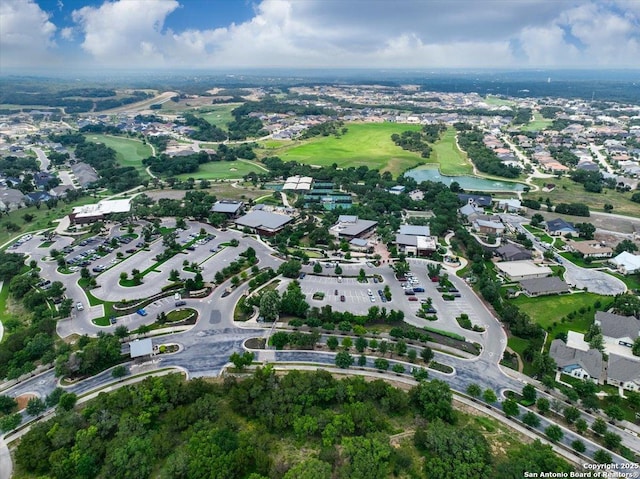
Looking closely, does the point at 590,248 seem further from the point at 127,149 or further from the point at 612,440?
the point at 127,149

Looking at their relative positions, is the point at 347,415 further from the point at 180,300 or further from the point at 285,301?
the point at 180,300

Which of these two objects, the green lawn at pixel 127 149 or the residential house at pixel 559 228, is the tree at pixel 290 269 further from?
the green lawn at pixel 127 149

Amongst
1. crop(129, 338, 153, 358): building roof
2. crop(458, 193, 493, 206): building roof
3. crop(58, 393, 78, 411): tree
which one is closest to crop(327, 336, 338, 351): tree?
crop(129, 338, 153, 358): building roof

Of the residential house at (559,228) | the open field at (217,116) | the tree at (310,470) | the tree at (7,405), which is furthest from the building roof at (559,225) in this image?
the open field at (217,116)

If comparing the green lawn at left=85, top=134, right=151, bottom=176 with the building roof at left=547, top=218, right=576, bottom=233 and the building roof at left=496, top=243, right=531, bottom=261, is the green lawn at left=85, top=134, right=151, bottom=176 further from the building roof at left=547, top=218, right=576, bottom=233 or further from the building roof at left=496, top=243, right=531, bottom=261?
the building roof at left=547, top=218, right=576, bottom=233

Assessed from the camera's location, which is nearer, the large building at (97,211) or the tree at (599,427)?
the tree at (599,427)

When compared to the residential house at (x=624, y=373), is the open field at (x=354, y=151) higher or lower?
higher
